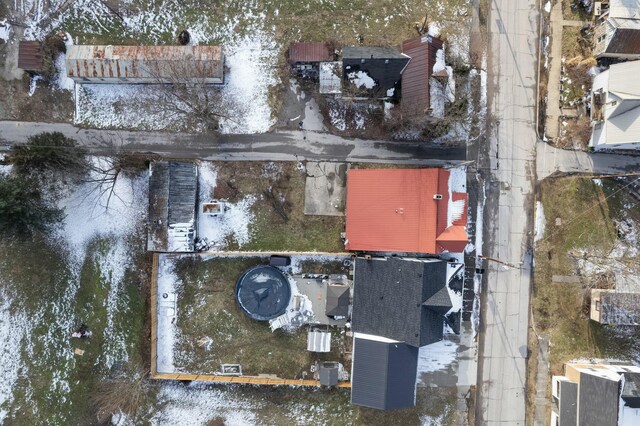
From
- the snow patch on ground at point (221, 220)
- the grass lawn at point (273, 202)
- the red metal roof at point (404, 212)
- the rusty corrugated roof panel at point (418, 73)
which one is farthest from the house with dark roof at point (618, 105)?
the snow patch on ground at point (221, 220)

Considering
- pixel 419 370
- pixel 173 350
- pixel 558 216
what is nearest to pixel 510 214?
pixel 558 216

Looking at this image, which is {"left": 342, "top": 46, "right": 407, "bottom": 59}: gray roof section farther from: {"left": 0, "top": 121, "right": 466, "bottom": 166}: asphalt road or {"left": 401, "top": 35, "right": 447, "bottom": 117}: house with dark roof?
{"left": 0, "top": 121, "right": 466, "bottom": 166}: asphalt road

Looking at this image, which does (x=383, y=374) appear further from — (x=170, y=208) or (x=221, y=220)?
(x=170, y=208)

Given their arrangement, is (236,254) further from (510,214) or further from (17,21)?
(17,21)

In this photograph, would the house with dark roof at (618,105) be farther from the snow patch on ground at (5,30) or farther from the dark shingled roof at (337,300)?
the snow patch on ground at (5,30)

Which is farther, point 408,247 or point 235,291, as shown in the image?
point 235,291

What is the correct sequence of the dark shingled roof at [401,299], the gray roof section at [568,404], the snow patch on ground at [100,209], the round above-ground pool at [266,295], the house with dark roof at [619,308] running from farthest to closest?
1. the snow patch on ground at [100,209]
2. the round above-ground pool at [266,295]
3. the house with dark roof at [619,308]
4. the gray roof section at [568,404]
5. the dark shingled roof at [401,299]

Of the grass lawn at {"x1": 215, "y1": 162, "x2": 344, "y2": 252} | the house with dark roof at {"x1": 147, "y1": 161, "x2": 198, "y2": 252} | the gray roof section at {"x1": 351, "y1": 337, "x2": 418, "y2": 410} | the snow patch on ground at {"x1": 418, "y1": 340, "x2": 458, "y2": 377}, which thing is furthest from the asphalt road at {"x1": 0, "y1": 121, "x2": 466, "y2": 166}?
the snow patch on ground at {"x1": 418, "y1": 340, "x2": 458, "y2": 377}
